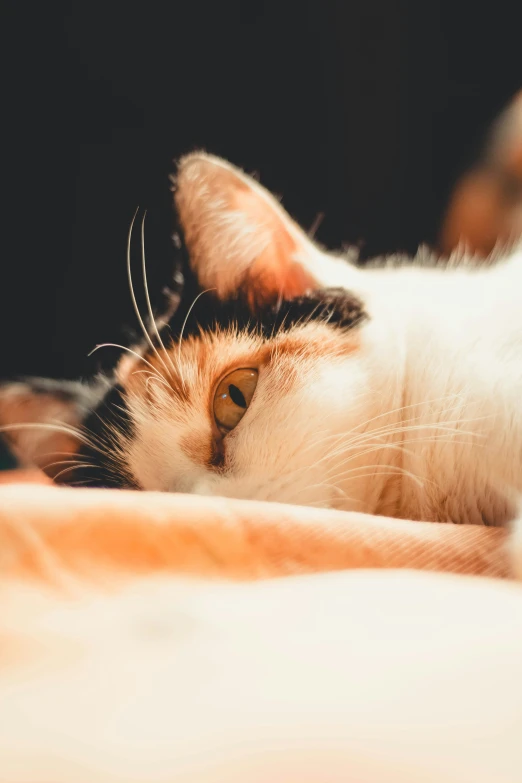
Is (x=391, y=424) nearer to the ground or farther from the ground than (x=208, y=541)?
farther from the ground

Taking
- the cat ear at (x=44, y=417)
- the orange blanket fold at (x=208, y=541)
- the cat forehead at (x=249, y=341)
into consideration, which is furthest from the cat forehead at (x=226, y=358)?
the orange blanket fold at (x=208, y=541)

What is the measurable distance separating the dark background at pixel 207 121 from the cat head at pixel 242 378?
26.3 inches

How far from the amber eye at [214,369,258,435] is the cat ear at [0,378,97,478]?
0.26m

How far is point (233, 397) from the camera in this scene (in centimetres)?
82

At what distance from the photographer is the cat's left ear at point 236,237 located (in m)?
0.86

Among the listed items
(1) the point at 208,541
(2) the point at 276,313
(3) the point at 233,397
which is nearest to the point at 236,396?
(3) the point at 233,397

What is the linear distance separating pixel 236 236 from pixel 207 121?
36.8 inches

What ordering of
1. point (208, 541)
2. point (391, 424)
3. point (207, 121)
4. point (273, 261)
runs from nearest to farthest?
1. point (208, 541)
2. point (391, 424)
3. point (273, 261)
4. point (207, 121)

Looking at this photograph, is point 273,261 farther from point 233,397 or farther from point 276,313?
point 233,397

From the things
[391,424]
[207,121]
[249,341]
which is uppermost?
[207,121]

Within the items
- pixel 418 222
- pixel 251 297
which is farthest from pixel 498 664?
pixel 418 222

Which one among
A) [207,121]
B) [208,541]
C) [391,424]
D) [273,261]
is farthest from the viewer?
[207,121]

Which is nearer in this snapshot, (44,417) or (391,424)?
(391,424)

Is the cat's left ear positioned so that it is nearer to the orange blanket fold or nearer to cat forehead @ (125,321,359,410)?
cat forehead @ (125,321,359,410)
